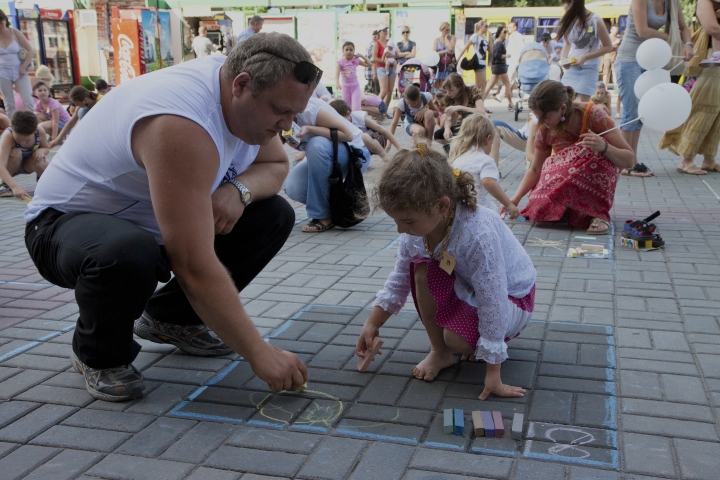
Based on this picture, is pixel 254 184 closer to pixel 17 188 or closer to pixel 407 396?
pixel 407 396

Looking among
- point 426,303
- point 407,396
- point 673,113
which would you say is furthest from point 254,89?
point 673,113

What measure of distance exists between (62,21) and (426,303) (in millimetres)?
18926

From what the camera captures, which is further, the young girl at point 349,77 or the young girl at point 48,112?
the young girl at point 349,77

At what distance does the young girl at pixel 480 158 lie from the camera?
4898 millimetres

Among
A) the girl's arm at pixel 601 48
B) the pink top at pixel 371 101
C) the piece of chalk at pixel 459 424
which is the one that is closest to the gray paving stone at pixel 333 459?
the piece of chalk at pixel 459 424

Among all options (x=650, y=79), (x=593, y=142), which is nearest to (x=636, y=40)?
(x=650, y=79)

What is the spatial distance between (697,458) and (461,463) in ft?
2.34

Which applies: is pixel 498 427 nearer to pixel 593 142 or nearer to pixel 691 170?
pixel 593 142

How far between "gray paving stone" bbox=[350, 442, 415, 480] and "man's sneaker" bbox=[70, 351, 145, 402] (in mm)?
922

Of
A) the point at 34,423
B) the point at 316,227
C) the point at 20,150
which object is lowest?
the point at 316,227

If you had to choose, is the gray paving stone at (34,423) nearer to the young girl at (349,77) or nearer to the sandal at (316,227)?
the sandal at (316,227)

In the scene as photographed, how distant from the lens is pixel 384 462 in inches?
84.0

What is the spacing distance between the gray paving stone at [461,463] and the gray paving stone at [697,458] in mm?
515

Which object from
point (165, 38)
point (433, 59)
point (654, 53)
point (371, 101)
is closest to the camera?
point (654, 53)
